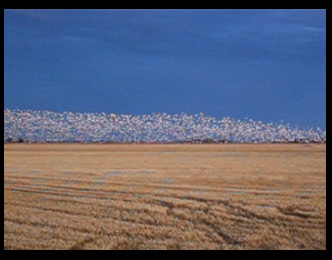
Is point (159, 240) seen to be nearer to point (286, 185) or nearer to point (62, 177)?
point (286, 185)

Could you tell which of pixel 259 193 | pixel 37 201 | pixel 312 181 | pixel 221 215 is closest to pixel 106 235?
pixel 221 215

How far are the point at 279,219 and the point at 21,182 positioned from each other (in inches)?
451

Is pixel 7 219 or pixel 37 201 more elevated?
pixel 7 219

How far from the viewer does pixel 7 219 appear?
12.1 m

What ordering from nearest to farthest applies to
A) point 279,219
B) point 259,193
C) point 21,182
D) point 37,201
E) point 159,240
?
point 159,240
point 279,219
point 37,201
point 259,193
point 21,182

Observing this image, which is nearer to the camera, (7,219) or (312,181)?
(7,219)

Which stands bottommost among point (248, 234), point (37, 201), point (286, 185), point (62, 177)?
point (62, 177)
